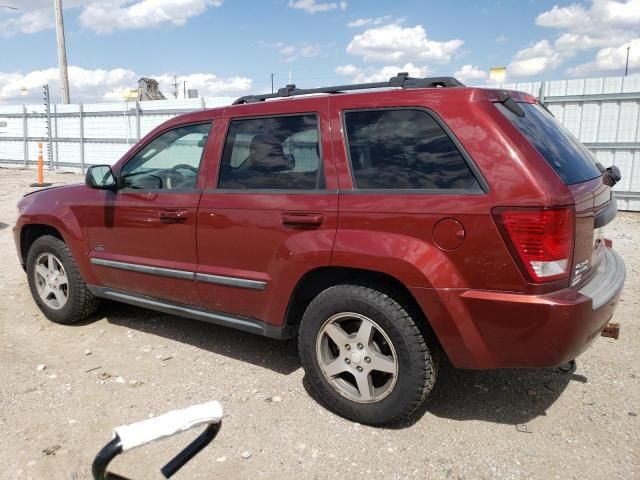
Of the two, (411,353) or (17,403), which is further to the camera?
(17,403)

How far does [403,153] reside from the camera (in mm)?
2859

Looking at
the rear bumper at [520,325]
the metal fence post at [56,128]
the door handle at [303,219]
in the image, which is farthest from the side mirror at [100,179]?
the metal fence post at [56,128]

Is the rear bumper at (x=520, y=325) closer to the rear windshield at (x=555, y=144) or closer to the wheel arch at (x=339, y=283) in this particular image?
the wheel arch at (x=339, y=283)

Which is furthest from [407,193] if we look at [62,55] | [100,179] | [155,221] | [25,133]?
[25,133]

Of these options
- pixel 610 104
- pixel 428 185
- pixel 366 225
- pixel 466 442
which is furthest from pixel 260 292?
pixel 610 104

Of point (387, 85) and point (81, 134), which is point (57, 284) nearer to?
point (387, 85)

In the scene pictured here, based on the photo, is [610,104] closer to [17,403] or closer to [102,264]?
[102,264]

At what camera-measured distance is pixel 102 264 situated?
4188 millimetres

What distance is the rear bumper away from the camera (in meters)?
2.50

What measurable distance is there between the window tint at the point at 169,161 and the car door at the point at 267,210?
0.87ft

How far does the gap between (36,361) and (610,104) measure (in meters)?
10.7

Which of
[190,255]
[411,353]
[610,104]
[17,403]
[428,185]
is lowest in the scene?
[17,403]

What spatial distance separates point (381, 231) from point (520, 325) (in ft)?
2.67

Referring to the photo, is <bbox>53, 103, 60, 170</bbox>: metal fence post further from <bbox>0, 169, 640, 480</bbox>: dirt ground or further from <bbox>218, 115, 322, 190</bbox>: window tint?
<bbox>218, 115, 322, 190</bbox>: window tint
